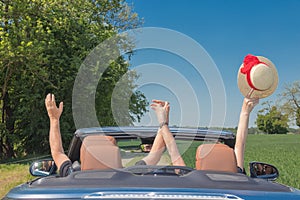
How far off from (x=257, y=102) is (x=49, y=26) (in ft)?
74.3

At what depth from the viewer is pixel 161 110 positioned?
3.21 meters

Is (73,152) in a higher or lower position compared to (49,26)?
lower

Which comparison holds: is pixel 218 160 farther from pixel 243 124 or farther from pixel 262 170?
pixel 262 170

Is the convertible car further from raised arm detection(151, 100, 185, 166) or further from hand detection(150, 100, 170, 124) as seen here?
hand detection(150, 100, 170, 124)

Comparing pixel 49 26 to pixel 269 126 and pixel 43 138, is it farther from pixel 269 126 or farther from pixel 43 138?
pixel 269 126

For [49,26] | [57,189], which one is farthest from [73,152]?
[49,26]

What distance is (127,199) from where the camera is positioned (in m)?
1.88

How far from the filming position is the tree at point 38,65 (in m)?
22.4

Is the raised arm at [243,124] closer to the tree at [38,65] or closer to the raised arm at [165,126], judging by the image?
the raised arm at [165,126]

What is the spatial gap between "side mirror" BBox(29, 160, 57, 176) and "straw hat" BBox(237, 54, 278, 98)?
1643 mm

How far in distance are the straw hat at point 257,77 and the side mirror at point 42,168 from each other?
1.64m

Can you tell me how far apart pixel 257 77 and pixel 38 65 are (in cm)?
2049

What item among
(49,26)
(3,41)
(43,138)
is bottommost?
(43,138)

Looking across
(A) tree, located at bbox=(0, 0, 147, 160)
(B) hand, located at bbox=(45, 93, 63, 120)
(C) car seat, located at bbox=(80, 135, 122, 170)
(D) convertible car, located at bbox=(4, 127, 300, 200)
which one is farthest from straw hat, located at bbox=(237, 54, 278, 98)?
(A) tree, located at bbox=(0, 0, 147, 160)
